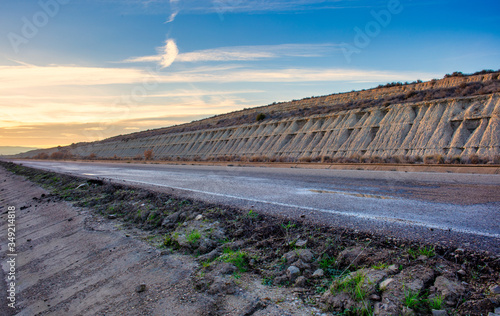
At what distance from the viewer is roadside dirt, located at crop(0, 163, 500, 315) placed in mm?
2441

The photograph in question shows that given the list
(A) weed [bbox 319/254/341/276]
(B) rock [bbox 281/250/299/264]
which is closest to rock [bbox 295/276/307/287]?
(A) weed [bbox 319/254/341/276]

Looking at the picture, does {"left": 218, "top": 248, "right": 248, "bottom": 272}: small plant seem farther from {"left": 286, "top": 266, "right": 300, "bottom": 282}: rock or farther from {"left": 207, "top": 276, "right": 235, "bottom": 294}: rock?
{"left": 286, "top": 266, "right": 300, "bottom": 282}: rock

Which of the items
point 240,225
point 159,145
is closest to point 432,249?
point 240,225

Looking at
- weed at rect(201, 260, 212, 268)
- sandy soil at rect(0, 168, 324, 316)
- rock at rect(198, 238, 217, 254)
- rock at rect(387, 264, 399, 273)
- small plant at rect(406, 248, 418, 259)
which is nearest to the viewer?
rock at rect(387, 264, 399, 273)

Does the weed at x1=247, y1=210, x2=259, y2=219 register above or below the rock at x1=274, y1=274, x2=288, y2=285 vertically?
above

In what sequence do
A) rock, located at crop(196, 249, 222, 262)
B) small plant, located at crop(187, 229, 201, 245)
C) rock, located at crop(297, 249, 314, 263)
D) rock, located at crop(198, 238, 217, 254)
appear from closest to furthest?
rock, located at crop(297, 249, 314, 263)
rock, located at crop(196, 249, 222, 262)
rock, located at crop(198, 238, 217, 254)
small plant, located at crop(187, 229, 201, 245)

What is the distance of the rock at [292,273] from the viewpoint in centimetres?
302

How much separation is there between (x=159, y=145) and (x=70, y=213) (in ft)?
157

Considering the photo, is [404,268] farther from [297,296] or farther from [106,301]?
[106,301]

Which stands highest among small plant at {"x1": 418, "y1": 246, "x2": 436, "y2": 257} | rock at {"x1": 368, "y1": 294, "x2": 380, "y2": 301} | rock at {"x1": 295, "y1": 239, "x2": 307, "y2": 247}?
small plant at {"x1": 418, "y1": 246, "x2": 436, "y2": 257}

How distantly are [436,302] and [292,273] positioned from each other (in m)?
1.26

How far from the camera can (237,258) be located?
351cm

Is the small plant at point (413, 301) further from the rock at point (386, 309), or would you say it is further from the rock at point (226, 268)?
the rock at point (226, 268)

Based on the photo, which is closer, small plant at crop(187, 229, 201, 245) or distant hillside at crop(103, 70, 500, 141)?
small plant at crop(187, 229, 201, 245)
